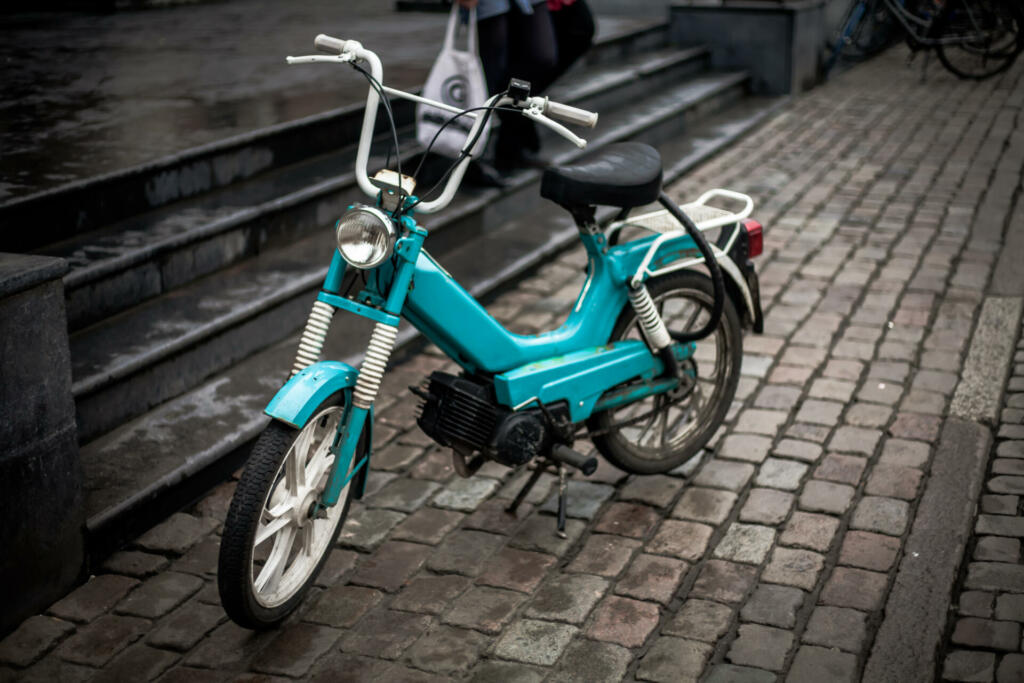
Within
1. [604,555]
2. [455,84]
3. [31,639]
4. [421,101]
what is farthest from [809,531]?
[455,84]

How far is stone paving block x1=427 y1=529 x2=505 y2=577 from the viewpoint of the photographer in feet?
11.9

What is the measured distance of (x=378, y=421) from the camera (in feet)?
15.2

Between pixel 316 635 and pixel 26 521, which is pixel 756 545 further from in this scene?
pixel 26 521

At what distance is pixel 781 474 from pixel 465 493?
1.17 meters

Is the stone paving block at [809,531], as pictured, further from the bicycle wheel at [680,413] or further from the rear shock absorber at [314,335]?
the rear shock absorber at [314,335]

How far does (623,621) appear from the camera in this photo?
3334 mm

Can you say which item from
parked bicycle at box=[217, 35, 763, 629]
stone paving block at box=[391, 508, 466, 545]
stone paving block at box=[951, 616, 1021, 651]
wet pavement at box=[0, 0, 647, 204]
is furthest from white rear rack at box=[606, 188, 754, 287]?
wet pavement at box=[0, 0, 647, 204]

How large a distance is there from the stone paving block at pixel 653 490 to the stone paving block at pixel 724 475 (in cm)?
9

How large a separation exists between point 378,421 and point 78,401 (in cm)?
121

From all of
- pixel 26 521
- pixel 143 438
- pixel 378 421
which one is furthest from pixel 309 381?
pixel 378 421

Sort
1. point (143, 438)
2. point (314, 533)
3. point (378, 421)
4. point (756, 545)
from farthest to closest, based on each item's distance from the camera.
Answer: point (378, 421) → point (143, 438) → point (756, 545) → point (314, 533)

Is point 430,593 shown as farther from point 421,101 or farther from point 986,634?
point 986,634

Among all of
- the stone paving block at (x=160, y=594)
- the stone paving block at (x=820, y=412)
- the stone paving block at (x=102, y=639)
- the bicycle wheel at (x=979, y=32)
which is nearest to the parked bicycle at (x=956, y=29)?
the bicycle wheel at (x=979, y=32)

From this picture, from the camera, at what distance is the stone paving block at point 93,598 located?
3.37 meters
